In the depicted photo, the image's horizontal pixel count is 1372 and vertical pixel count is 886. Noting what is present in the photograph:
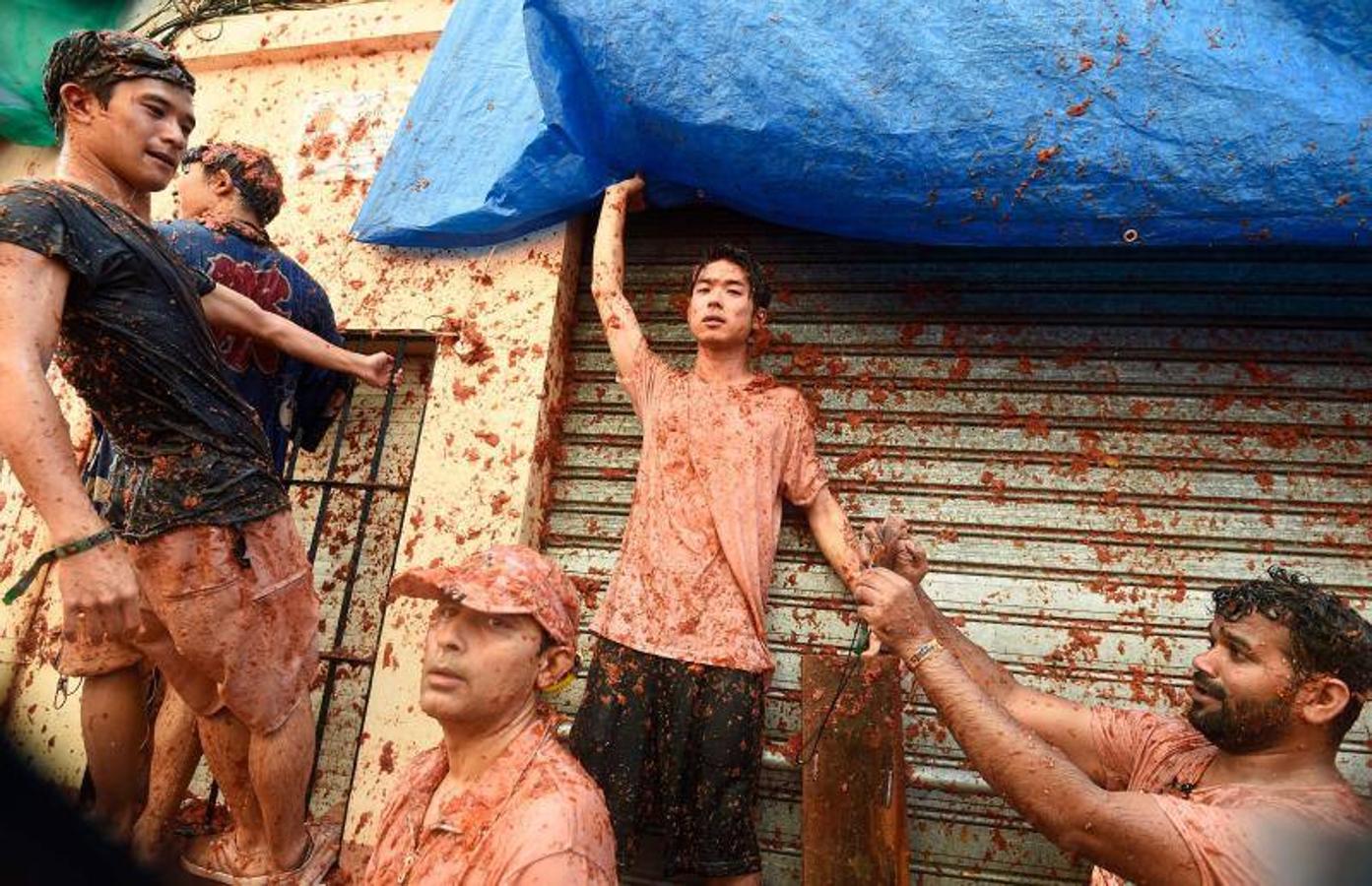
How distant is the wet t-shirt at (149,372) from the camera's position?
2166 millimetres

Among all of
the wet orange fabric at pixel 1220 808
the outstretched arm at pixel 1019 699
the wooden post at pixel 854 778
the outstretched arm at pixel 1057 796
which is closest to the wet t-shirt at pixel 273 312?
the wooden post at pixel 854 778

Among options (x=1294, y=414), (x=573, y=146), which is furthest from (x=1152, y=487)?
(x=573, y=146)

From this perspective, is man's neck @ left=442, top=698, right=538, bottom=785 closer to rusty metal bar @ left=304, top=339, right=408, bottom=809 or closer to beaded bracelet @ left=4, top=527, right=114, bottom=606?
beaded bracelet @ left=4, top=527, right=114, bottom=606

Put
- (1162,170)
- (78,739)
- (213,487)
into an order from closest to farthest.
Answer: (213,487) < (1162,170) < (78,739)

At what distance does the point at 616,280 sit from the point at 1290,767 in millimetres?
2655

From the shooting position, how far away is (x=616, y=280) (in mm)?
3387

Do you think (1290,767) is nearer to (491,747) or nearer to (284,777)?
(491,747)

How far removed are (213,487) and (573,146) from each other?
6.35 feet

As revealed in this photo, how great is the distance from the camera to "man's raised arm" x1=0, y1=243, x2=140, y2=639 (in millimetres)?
1812

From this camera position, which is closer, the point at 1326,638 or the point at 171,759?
the point at 1326,638

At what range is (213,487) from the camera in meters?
2.43

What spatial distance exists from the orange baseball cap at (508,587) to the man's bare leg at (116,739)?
1772 mm

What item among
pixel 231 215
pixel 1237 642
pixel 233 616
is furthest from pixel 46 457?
pixel 1237 642

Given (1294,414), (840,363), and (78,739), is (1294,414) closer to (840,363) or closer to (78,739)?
(840,363)
